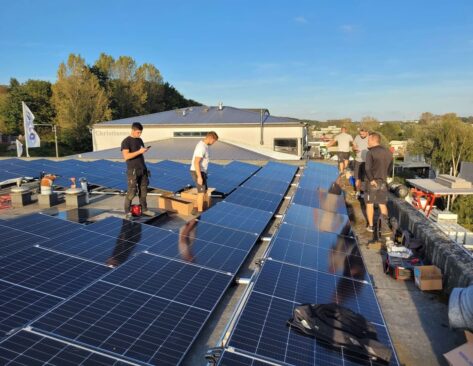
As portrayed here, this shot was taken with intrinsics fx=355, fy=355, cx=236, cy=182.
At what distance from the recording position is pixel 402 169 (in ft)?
265

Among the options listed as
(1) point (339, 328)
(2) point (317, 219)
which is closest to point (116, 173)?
(2) point (317, 219)

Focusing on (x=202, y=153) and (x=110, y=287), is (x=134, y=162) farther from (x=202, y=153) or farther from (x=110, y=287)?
(x=110, y=287)

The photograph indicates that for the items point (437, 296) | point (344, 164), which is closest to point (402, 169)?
point (344, 164)

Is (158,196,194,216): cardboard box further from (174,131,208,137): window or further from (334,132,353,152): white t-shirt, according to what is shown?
(174,131,208,137): window

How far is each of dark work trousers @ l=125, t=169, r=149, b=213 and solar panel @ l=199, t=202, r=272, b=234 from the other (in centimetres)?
195

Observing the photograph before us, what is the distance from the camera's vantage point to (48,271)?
15.7 ft

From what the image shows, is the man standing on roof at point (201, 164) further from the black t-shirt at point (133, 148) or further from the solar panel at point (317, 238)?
the solar panel at point (317, 238)

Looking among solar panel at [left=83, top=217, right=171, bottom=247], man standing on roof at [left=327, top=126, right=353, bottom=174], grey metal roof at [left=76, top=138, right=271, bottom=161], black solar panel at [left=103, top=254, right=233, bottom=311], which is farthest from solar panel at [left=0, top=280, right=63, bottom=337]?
grey metal roof at [left=76, top=138, right=271, bottom=161]

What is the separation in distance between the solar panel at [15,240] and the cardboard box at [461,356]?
5.85 metres

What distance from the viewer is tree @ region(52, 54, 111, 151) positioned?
214 ft

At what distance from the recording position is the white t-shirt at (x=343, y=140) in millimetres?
15862

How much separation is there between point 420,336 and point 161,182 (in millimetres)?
9883

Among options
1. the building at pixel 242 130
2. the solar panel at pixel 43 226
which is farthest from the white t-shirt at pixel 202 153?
the building at pixel 242 130

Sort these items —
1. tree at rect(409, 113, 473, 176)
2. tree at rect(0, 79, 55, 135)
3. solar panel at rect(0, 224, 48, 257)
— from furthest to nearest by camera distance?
tree at rect(0, 79, 55, 135), tree at rect(409, 113, 473, 176), solar panel at rect(0, 224, 48, 257)
